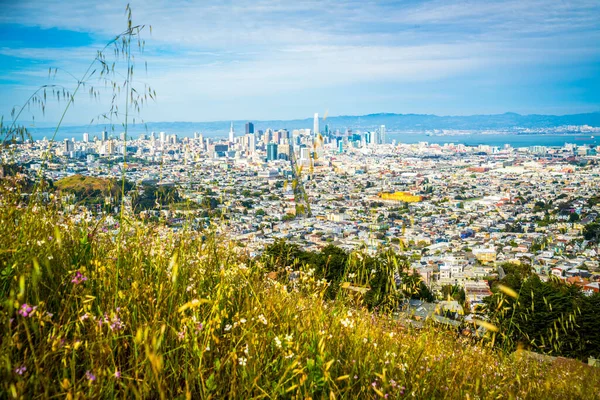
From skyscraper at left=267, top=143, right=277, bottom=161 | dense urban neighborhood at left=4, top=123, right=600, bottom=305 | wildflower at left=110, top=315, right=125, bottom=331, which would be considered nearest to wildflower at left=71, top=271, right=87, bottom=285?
wildflower at left=110, top=315, right=125, bottom=331

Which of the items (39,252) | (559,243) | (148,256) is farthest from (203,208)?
(559,243)

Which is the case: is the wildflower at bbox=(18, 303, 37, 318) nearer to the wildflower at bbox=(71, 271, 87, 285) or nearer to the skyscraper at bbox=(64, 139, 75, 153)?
the wildflower at bbox=(71, 271, 87, 285)

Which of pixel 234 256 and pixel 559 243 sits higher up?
pixel 234 256

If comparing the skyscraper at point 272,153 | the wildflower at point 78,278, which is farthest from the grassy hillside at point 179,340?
the skyscraper at point 272,153

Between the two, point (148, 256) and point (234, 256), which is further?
point (234, 256)

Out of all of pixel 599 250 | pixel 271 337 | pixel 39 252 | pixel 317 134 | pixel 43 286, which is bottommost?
pixel 599 250

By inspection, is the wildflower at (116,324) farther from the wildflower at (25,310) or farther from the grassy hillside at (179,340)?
the wildflower at (25,310)

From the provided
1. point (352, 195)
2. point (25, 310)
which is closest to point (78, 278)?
point (25, 310)

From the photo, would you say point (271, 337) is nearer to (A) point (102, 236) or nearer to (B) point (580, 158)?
(A) point (102, 236)

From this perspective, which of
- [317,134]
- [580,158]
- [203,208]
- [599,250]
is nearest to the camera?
[317,134]

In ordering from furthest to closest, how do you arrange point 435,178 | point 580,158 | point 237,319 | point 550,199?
point 580,158 < point 435,178 < point 550,199 < point 237,319
